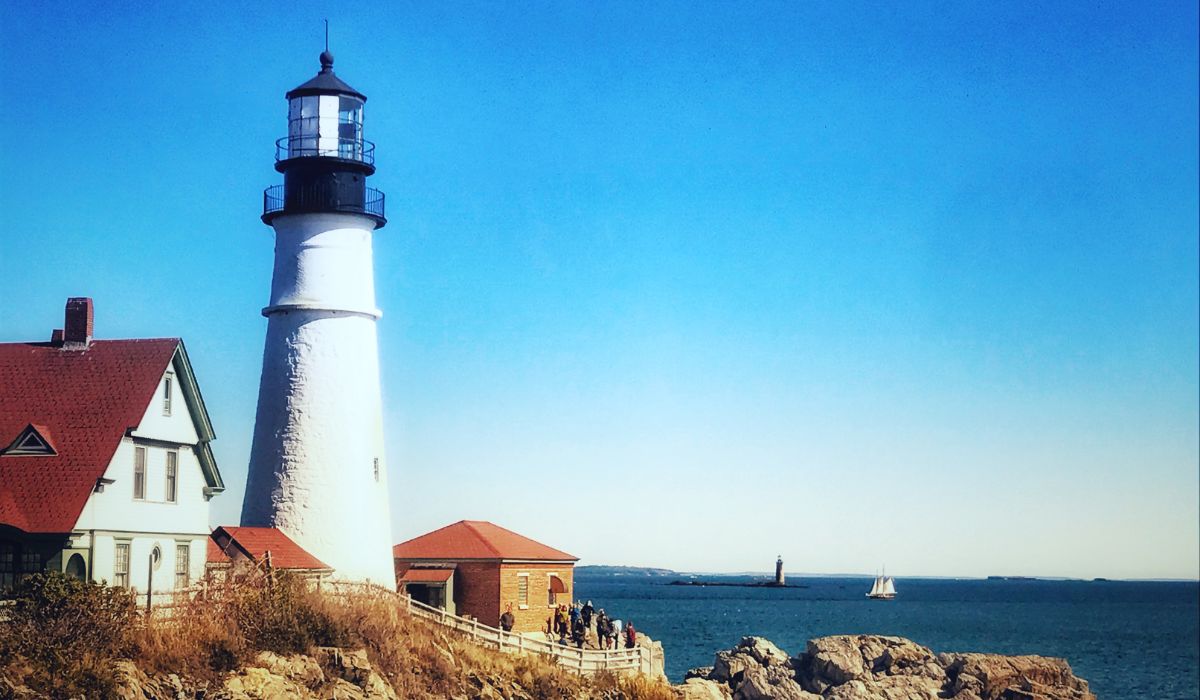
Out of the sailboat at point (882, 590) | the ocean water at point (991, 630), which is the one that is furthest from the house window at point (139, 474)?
the sailboat at point (882, 590)

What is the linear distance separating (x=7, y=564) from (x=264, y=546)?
21.4ft

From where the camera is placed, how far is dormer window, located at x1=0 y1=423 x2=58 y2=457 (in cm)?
2723

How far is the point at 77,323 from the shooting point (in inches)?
1171

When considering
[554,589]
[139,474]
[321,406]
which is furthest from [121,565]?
[554,589]

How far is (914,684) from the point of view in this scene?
41000 mm

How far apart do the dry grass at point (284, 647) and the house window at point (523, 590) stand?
3959 mm

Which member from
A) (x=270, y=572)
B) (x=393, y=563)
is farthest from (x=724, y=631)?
(x=270, y=572)

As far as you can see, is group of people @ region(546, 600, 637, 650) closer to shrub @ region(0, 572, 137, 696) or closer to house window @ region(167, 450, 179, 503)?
house window @ region(167, 450, 179, 503)

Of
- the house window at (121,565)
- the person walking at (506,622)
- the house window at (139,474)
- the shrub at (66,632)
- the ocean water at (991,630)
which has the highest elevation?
the house window at (139,474)

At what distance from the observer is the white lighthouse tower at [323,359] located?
33.5 m

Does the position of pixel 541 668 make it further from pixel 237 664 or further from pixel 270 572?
pixel 237 664

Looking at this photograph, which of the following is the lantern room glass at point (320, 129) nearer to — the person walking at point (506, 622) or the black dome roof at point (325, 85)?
the black dome roof at point (325, 85)

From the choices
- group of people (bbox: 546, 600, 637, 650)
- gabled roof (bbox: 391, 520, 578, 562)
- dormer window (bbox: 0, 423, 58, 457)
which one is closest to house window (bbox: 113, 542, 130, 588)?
dormer window (bbox: 0, 423, 58, 457)

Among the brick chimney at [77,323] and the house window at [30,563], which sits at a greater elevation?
the brick chimney at [77,323]
